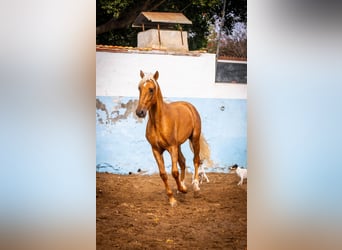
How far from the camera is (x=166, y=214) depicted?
9.32 feet

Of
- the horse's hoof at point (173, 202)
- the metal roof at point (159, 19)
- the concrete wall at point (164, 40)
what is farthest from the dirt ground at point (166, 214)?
the metal roof at point (159, 19)

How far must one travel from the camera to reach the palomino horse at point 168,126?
2.87m

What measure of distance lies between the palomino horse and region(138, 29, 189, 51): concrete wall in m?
0.18

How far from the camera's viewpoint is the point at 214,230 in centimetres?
289

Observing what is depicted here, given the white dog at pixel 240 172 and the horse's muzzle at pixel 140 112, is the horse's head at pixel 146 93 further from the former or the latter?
the white dog at pixel 240 172

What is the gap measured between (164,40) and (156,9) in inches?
7.6

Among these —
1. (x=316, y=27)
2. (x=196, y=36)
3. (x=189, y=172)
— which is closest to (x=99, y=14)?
(x=196, y=36)

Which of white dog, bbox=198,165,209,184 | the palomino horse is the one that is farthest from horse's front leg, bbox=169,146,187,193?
white dog, bbox=198,165,209,184

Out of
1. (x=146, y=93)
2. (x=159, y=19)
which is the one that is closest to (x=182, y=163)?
(x=146, y=93)

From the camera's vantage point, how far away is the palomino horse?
287 centimetres

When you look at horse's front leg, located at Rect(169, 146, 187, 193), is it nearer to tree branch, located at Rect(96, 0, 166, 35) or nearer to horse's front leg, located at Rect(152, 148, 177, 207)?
horse's front leg, located at Rect(152, 148, 177, 207)

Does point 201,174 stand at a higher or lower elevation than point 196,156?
lower

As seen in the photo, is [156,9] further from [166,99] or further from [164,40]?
[166,99]

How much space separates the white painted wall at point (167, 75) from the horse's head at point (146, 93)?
1.3 inches
